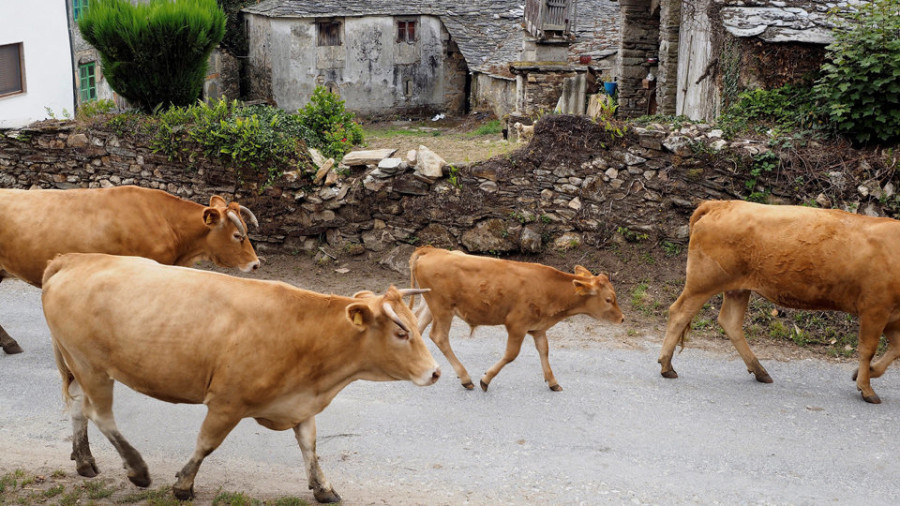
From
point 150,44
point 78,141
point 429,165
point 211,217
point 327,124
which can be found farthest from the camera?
point 327,124

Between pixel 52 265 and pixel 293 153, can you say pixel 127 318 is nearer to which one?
pixel 52 265

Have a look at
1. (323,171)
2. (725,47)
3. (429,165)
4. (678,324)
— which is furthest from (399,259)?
(725,47)

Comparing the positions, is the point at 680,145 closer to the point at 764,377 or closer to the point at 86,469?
the point at 764,377

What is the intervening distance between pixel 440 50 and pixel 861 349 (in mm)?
24894

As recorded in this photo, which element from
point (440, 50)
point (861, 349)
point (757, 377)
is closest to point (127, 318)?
point (757, 377)

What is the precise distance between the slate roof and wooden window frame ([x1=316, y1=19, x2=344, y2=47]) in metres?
0.45

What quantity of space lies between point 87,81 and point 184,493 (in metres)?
21.2

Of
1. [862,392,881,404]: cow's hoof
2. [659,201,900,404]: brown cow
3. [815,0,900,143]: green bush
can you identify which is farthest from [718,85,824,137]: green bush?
[862,392,881,404]: cow's hoof

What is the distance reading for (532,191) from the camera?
11766 mm

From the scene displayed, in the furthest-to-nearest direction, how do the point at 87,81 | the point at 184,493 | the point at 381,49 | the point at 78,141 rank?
the point at 381,49 → the point at 87,81 → the point at 78,141 → the point at 184,493

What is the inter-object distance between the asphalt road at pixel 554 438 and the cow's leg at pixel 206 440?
0.21m

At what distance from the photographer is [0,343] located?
908cm

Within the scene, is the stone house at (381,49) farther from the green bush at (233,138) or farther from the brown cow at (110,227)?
the brown cow at (110,227)

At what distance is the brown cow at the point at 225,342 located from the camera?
574 centimetres
